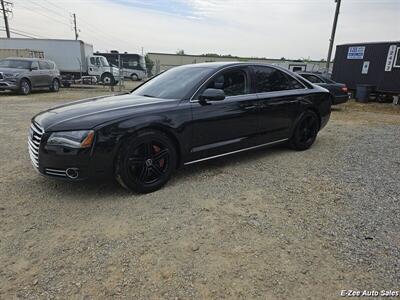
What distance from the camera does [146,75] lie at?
1288 inches

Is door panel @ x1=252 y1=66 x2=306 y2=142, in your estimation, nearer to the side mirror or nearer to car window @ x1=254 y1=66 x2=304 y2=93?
car window @ x1=254 y1=66 x2=304 y2=93

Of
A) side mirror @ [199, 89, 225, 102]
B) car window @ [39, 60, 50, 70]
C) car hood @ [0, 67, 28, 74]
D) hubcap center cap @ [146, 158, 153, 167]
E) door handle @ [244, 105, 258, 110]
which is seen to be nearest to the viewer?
hubcap center cap @ [146, 158, 153, 167]

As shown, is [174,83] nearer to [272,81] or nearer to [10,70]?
[272,81]

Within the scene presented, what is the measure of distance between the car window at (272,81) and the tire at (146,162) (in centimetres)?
177

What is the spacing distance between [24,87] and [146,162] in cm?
1388

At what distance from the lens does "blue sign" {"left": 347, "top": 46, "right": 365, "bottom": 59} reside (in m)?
15.7

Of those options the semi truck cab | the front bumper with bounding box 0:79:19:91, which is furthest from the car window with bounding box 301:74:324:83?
the semi truck cab

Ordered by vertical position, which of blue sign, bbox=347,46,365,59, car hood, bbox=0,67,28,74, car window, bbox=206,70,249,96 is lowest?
car hood, bbox=0,67,28,74

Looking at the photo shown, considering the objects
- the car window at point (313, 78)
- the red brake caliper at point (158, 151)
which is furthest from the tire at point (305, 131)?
the car window at point (313, 78)

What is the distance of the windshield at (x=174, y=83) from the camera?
3.81 metres

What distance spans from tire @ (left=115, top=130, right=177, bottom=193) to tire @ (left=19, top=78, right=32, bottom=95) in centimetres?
1364

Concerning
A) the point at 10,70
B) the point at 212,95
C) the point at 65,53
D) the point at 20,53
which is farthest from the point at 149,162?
the point at 20,53

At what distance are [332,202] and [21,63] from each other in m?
15.6

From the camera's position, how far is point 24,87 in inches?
567
